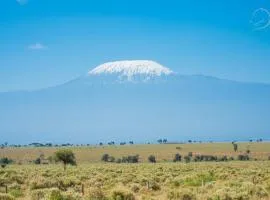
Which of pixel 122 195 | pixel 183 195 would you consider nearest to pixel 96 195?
pixel 122 195

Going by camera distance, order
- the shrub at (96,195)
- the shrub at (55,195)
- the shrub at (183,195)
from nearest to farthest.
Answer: the shrub at (55,195), the shrub at (183,195), the shrub at (96,195)

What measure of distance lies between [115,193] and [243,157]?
4076 inches

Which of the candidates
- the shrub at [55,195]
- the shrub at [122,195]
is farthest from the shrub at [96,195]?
the shrub at [55,195]

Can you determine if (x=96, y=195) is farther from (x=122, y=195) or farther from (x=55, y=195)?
(x=55, y=195)

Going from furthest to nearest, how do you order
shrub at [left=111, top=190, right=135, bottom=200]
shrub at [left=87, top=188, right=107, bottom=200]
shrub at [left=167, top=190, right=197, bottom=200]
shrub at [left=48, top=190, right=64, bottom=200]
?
shrub at [left=87, top=188, right=107, bottom=200], shrub at [left=111, top=190, right=135, bottom=200], shrub at [left=167, top=190, right=197, bottom=200], shrub at [left=48, top=190, right=64, bottom=200]

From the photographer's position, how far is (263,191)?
83.3ft

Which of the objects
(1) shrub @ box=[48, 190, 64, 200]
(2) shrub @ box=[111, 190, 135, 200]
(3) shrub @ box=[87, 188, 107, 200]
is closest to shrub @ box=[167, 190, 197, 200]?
(2) shrub @ box=[111, 190, 135, 200]

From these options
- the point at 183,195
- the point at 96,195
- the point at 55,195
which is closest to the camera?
the point at 55,195

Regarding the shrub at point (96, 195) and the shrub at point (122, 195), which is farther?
the shrub at point (96, 195)

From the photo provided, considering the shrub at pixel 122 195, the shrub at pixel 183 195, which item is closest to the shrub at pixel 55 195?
the shrub at pixel 122 195

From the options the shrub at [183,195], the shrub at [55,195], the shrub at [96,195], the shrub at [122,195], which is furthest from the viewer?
the shrub at [96,195]

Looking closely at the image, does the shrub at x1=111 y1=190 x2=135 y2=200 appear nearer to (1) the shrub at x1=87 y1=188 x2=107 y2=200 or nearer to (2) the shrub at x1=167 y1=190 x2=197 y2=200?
(1) the shrub at x1=87 y1=188 x2=107 y2=200

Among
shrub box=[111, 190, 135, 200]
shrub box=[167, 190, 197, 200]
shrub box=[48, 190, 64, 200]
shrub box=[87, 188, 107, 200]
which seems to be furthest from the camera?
shrub box=[87, 188, 107, 200]

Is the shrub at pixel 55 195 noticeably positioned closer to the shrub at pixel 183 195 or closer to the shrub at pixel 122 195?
the shrub at pixel 122 195
